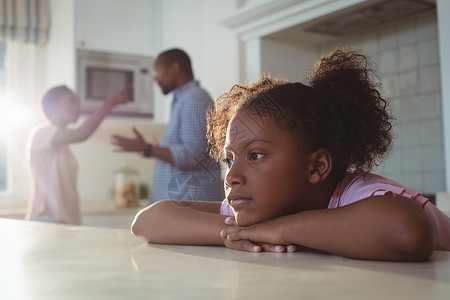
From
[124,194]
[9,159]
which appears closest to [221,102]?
[124,194]

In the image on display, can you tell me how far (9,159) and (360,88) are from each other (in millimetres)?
3057

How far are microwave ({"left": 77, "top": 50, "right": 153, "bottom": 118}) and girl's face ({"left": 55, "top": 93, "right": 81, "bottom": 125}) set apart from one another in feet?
2.37

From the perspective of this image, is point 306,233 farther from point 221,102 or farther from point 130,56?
point 130,56

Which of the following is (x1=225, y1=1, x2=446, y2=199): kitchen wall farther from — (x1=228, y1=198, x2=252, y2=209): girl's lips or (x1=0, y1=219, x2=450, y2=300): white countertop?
(x1=0, y1=219, x2=450, y2=300): white countertop

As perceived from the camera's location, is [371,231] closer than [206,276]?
No

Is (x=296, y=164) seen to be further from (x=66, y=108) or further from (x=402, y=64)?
(x=66, y=108)

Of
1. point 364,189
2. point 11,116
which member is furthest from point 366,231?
point 11,116

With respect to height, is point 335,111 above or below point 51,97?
below

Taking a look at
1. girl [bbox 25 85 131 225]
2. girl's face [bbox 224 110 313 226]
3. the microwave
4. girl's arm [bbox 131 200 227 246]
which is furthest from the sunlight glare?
girl's face [bbox 224 110 313 226]

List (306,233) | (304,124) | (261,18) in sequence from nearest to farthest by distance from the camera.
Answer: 1. (306,233)
2. (304,124)
3. (261,18)

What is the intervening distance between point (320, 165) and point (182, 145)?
114 centimetres

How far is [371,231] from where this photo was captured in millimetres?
581

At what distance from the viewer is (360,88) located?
0.79m

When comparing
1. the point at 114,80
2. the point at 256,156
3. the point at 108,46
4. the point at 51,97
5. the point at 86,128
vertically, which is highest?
the point at 108,46
